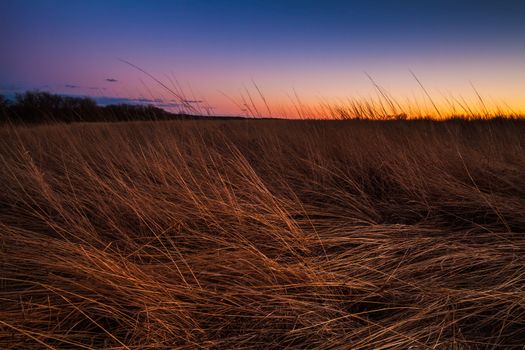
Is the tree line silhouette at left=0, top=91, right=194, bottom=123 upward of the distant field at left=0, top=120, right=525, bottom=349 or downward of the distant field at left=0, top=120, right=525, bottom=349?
upward

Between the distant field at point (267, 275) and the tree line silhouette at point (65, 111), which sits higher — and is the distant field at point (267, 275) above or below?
below

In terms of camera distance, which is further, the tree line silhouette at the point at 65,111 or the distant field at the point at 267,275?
Answer: the tree line silhouette at the point at 65,111

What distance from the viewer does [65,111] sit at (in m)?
4.62

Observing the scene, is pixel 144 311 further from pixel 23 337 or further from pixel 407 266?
pixel 407 266

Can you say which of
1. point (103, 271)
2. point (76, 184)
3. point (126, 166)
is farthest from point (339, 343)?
point (126, 166)

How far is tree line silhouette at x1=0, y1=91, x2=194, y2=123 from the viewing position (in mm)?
4301

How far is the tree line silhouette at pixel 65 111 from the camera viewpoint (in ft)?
14.1

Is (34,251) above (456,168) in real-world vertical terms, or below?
below

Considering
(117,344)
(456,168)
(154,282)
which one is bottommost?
(117,344)

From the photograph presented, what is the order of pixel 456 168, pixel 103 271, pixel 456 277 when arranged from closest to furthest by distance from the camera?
pixel 103 271
pixel 456 277
pixel 456 168

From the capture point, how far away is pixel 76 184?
232 centimetres

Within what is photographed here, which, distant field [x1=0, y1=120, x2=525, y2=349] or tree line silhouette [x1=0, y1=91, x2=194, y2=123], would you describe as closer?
distant field [x1=0, y1=120, x2=525, y2=349]

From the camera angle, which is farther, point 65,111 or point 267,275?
point 65,111

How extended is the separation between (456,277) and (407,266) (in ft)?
0.56
